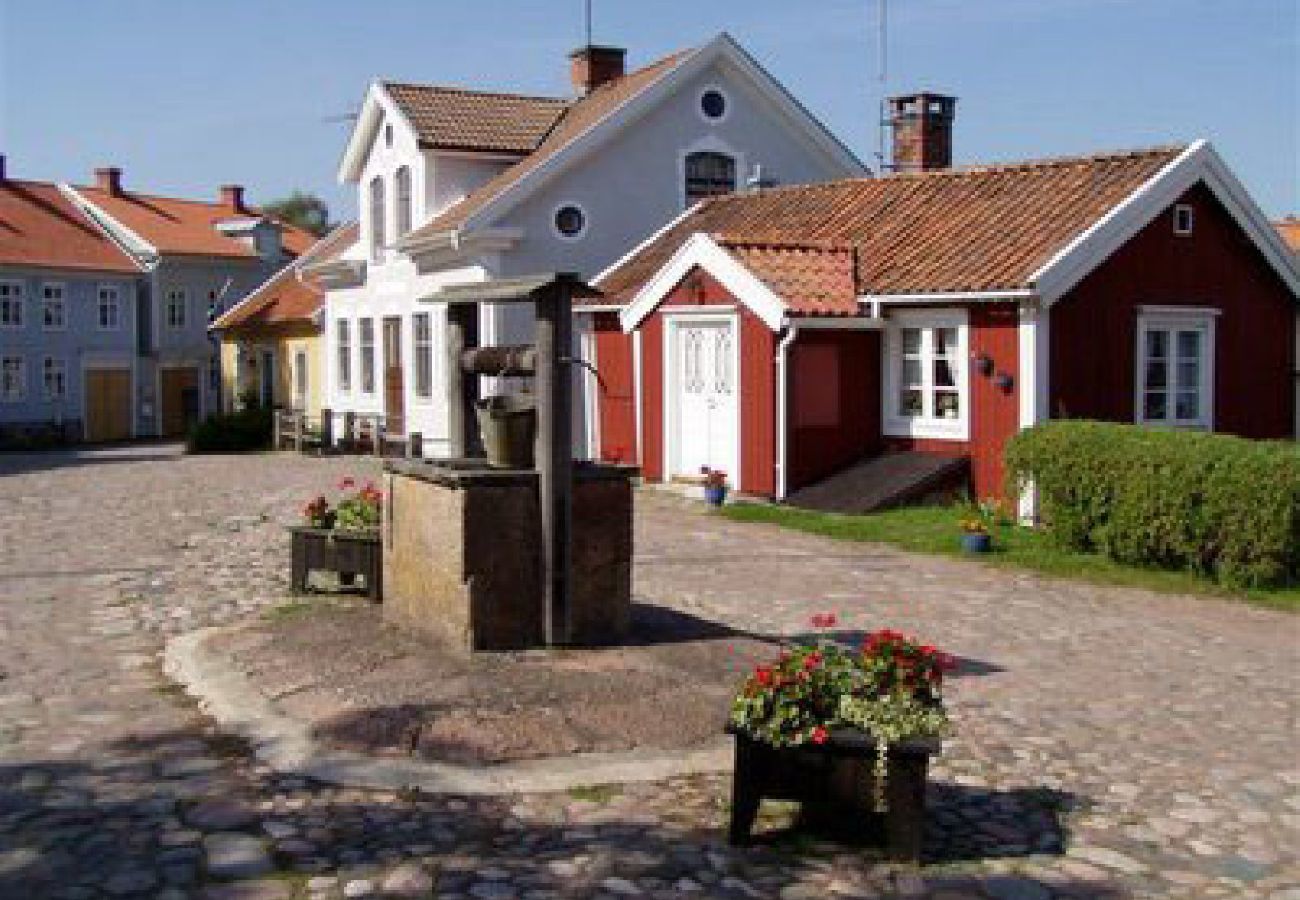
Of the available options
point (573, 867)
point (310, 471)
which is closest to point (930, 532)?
point (573, 867)

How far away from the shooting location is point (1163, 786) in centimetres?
666

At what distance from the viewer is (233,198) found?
174ft

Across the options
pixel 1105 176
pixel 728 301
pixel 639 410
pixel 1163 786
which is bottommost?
pixel 1163 786

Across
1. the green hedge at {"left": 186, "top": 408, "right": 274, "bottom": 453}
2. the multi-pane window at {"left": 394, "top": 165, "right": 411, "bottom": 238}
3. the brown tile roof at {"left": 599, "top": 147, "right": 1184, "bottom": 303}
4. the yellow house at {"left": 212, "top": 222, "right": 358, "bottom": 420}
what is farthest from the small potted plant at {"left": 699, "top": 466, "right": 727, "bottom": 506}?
the green hedge at {"left": 186, "top": 408, "right": 274, "bottom": 453}

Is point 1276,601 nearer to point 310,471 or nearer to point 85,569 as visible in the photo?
point 85,569

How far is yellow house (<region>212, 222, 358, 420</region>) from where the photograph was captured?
3472 centimetres

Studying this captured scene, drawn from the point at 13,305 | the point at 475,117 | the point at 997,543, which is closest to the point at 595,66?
the point at 475,117

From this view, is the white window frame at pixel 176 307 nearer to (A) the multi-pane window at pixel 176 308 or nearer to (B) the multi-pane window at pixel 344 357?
(A) the multi-pane window at pixel 176 308

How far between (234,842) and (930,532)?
11115 millimetres

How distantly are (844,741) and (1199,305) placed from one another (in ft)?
47.5

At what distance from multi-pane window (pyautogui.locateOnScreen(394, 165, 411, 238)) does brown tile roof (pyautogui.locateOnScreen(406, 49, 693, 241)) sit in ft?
5.08

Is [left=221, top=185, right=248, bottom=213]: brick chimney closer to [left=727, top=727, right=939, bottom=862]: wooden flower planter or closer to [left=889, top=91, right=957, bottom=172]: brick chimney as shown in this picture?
[left=889, top=91, right=957, bottom=172]: brick chimney

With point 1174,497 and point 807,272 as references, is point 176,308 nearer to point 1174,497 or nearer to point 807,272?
point 807,272

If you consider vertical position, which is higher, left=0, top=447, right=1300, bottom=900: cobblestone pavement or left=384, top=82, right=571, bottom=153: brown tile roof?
left=384, top=82, right=571, bottom=153: brown tile roof
